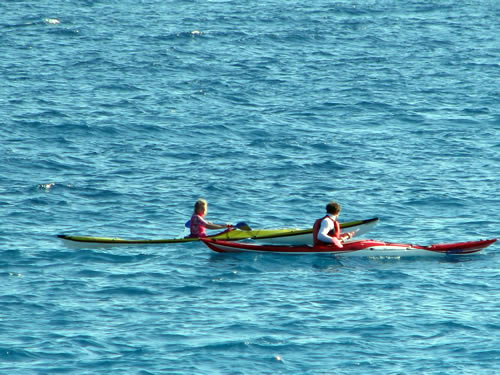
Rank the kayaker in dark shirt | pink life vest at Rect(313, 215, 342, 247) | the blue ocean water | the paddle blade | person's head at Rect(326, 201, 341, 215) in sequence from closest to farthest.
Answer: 1. the blue ocean water
2. person's head at Rect(326, 201, 341, 215)
3. the kayaker in dark shirt
4. pink life vest at Rect(313, 215, 342, 247)
5. the paddle blade

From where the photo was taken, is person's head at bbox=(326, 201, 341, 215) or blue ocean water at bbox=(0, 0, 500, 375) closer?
blue ocean water at bbox=(0, 0, 500, 375)

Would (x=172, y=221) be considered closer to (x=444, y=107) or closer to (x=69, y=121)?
(x=69, y=121)

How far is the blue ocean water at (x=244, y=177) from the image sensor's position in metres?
18.4

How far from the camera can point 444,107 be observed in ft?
135

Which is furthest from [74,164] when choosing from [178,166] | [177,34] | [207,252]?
[177,34]

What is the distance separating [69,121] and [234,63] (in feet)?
43.4

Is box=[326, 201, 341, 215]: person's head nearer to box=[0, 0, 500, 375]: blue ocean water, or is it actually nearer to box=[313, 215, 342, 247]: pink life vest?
box=[313, 215, 342, 247]: pink life vest

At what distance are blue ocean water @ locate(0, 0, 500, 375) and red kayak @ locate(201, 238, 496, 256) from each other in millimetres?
243

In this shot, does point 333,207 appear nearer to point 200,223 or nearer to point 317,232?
point 317,232

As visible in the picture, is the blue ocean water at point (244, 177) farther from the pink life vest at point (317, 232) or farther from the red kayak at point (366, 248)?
the pink life vest at point (317, 232)

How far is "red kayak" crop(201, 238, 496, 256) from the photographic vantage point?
2352 cm

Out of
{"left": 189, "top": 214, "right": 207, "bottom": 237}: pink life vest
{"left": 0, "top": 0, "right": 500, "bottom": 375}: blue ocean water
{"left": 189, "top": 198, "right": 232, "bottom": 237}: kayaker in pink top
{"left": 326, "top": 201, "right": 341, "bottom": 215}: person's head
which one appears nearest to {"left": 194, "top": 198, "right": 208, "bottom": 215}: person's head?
{"left": 189, "top": 198, "right": 232, "bottom": 237}: kayaker in pink top

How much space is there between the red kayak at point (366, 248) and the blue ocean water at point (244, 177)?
9.6 inches

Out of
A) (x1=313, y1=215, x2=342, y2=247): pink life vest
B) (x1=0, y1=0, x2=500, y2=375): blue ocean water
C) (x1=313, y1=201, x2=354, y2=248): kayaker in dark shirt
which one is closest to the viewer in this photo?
(x1=0, y1=0, x2=500, y2=375): blue ocean water
